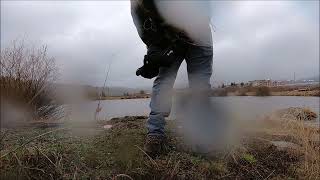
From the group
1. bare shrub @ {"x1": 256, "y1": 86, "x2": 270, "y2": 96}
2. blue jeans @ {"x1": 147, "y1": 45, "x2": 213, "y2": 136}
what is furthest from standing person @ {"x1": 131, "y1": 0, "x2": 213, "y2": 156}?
bare shrub @ {"x1": 256, "y1": 86, "x2": 270, "y2": 96}

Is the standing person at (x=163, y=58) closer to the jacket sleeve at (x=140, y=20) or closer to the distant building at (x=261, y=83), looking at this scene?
the jacket sleeve at (x=140, y=20)

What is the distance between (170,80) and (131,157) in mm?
810

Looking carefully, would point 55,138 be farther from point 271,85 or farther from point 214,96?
point 271,85

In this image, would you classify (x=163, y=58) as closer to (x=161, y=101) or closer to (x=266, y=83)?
(x=161, y=101)

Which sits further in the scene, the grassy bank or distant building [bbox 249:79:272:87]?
distant building [bbox 249:79:272:87]

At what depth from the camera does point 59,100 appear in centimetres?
186

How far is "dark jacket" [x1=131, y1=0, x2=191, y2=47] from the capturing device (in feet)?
10.5

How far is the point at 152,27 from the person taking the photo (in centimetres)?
329

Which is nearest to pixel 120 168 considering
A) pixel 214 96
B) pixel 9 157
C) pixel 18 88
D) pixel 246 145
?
pixel 9 157

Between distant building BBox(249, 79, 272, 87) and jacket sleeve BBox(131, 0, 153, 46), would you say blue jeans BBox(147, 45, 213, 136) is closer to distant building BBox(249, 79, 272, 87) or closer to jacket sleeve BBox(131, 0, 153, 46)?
jacket sleeve BBox(131, 0, 153, 46)

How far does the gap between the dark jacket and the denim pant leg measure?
0.27 meters

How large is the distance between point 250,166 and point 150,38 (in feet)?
4.10

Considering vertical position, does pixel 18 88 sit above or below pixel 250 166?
above

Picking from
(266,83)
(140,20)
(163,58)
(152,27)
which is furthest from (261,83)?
(140,20)
